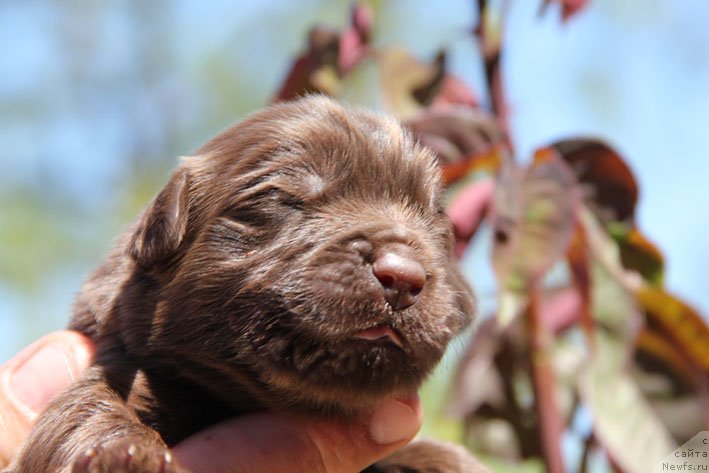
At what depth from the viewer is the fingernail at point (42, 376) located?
349 cm

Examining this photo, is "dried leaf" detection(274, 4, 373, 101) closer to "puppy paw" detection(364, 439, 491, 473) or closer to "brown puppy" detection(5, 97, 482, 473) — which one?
"brown puppy" detection(5, 97, 482, 473)

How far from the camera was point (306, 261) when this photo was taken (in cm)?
270

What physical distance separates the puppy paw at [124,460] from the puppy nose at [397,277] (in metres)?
0.80

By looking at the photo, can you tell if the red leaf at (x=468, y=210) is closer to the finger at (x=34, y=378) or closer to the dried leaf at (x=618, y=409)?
the dried leaf at (x=618, y=409)

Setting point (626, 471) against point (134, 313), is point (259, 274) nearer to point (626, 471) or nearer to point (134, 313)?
point (134, 313)

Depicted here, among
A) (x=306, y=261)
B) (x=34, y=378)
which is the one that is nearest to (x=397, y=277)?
(x=306, y=261)

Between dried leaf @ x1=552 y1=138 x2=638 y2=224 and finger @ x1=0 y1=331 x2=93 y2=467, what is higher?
dried leaf @ x1=552 y1=138 x2=638 y2=224

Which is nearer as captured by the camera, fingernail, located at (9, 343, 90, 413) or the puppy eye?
the puppy eye

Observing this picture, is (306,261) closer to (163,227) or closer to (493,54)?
(163,227)

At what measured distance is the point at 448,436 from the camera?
476 centimetres

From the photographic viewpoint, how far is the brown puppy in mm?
2633

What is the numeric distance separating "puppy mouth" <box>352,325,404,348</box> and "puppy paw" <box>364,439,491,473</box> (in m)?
1.04

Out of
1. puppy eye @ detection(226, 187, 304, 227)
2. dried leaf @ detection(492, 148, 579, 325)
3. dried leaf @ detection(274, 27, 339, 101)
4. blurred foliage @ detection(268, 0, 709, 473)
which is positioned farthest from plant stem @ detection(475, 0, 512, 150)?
puppy eye @ detection(226, 187, 304, 227)

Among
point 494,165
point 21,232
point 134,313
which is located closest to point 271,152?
point 134,313
